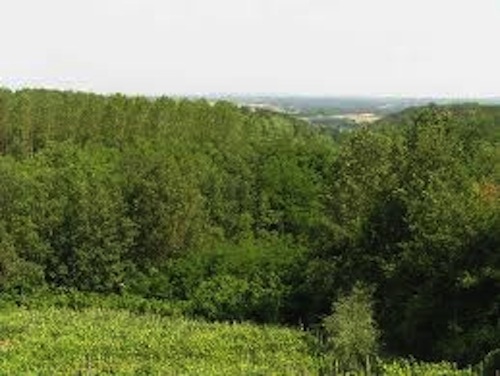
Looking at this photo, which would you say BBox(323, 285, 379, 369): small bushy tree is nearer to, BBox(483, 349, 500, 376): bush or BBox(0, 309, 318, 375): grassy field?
BBox(0, 309, 318, 375): grassy field

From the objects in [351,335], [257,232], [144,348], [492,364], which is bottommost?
[257,232]

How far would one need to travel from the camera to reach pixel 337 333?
40.1m

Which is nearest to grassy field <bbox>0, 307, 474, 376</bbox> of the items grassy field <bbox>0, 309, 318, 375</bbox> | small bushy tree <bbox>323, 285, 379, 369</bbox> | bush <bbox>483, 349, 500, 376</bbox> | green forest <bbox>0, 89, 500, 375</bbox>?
grassy field <bbox>0, 309, 318, 375</bbox>

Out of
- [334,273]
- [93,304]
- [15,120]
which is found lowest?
[93,304]

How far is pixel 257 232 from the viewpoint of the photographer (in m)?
78.1

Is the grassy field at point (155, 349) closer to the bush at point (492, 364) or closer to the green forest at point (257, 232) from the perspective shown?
the green forest at point (257, 232)

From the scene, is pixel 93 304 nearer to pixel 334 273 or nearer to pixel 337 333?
pixel 334 273

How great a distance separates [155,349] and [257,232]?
36.8 meters

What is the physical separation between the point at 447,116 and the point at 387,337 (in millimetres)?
→ 18935

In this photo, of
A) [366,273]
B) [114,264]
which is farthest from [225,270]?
[366,273]

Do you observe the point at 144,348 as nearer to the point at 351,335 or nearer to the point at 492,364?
the point at 351,335

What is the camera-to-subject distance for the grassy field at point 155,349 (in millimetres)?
36594

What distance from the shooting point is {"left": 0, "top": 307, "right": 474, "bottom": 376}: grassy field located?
1441 inches

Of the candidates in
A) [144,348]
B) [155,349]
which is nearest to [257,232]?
[144,348]
